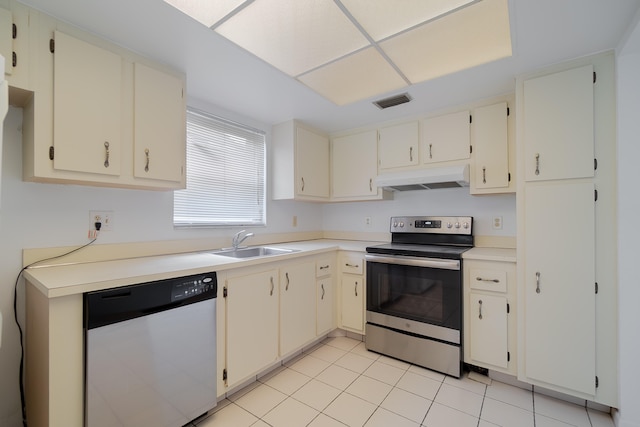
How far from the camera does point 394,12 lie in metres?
1.46

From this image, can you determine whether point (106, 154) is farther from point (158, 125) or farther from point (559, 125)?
point (559, 125)

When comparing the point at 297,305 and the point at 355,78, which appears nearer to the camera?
the point at 355,78

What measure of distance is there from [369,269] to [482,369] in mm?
1121

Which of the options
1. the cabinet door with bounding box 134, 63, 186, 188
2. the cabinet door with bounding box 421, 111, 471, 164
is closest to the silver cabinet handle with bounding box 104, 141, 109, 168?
the cabinet door with bounding box 134, 63, 186, 188

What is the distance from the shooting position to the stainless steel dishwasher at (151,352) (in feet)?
4.26

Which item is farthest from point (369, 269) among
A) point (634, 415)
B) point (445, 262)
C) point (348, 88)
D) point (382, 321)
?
point (634, 415)

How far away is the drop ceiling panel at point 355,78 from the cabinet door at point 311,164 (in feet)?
2.16

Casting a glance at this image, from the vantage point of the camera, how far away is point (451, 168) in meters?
2.45

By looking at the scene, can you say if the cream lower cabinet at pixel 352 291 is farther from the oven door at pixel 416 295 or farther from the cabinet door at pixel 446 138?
the cabinet door at pixel 446 138

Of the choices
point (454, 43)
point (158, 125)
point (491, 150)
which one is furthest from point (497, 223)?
point (158, 125)

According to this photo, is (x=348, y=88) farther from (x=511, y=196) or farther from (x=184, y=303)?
(x=184, y=303)

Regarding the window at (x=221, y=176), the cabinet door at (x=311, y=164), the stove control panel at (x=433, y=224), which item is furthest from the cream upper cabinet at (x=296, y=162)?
the stove control panel at (x=433, y=224)

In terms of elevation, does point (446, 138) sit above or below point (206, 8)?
below

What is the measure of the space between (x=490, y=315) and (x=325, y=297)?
132cm
